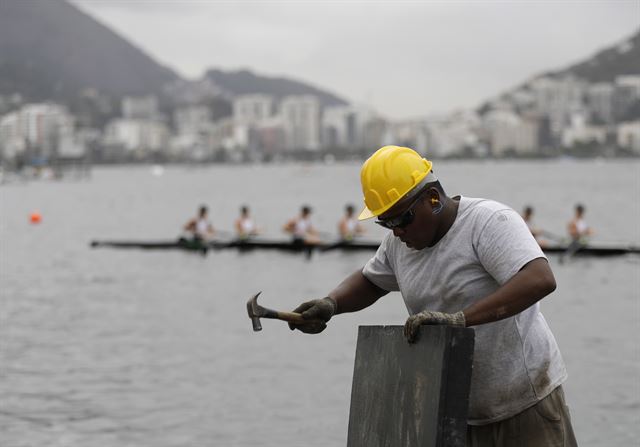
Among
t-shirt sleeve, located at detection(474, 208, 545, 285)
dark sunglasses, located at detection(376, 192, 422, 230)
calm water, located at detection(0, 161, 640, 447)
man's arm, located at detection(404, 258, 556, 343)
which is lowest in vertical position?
calm water, located at detection(0, 161, 640, 447)

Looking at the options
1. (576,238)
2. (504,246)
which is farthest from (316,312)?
(576,238)

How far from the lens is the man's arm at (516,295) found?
406 centimetres

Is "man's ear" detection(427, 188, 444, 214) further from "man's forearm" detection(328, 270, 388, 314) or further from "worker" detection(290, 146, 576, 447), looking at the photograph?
"man's forearm" detection(328, 270, 388, 314)

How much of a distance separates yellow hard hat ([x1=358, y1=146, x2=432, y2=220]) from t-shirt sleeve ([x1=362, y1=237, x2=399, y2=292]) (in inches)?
18.1

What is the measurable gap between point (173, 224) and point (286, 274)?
Result: 4176cm

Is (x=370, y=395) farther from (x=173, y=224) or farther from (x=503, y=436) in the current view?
(x=173, y=224)

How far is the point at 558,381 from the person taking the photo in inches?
174

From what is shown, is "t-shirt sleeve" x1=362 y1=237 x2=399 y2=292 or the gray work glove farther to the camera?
"t-shirt sleeve" x1=362 y1=237 x2=399 y2=292

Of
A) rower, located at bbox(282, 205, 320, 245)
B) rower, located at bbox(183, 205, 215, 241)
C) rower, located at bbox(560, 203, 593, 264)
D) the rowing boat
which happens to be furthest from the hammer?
rower, located at bbox(183, 205, 215, 241)

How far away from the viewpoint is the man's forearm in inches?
191

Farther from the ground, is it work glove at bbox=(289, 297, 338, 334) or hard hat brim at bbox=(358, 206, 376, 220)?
hard hat brim at bbox=(358, 206, 376, 220)

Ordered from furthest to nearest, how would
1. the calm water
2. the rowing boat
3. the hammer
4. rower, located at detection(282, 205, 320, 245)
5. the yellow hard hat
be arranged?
1. rower, located at detection(282, 205, 320, 245)
2. the rowing boat
3. the calm water
4. the hammer
5. the yellow hard hat

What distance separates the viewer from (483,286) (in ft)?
14.2

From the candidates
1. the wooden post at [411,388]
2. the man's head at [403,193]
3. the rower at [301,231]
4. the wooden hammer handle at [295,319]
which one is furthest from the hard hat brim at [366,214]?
the rower at [301,231]
